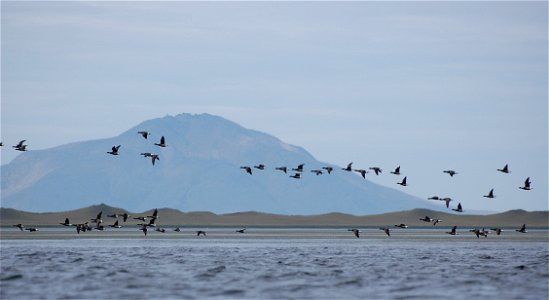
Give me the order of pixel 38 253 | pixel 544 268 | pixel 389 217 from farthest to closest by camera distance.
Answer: pixel 389 217 < pixel 38 253 < pixel 544 268

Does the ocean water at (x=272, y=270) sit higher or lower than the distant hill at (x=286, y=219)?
lower

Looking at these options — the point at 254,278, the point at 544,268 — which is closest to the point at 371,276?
the point at 254,278

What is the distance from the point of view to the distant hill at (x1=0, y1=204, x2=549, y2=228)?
14238cm

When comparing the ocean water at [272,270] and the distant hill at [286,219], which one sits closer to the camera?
the ocean water at [272,270]

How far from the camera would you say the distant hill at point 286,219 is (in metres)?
142

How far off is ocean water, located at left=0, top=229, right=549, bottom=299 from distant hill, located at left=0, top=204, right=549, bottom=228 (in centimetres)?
6187

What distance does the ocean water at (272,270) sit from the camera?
44.8 meters

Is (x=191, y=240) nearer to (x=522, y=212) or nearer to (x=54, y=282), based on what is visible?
(x=54, y=282)

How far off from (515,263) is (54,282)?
23.6 meters

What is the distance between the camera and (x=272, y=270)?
179ft

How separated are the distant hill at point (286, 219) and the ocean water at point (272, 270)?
203 ft

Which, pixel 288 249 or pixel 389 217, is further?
pixel 389 217

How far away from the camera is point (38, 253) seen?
6625 centimetres

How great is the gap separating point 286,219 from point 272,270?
326ft
